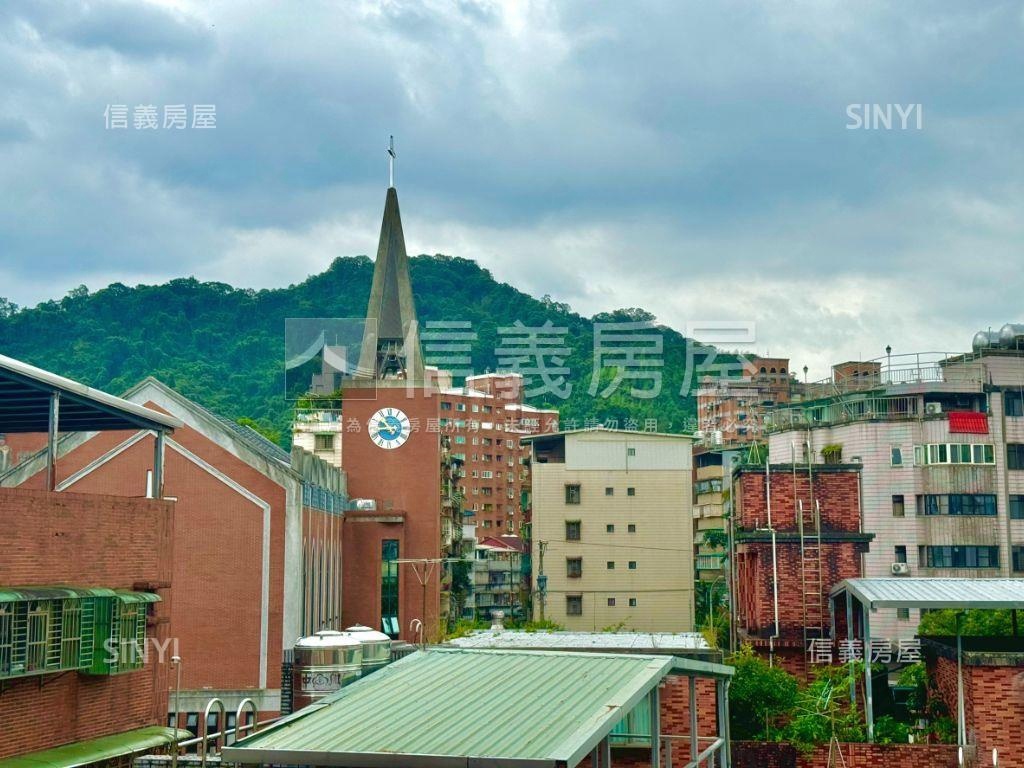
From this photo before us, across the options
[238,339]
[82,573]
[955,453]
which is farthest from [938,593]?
[238,339]

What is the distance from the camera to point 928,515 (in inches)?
1857

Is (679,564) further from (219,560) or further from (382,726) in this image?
(382,726)

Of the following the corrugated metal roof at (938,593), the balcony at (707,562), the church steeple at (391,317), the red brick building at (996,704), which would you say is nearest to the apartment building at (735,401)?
the balcony at (707,562)

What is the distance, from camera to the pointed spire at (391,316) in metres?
66.2

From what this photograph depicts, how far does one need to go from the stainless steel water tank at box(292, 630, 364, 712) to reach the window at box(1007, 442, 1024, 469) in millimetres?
35149

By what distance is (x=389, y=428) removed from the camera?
53.9m

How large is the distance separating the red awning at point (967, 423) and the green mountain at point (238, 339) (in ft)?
129

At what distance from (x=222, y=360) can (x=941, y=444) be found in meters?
80.0

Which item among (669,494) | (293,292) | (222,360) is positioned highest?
(293,292)

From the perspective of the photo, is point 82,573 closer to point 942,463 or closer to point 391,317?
point 942,463

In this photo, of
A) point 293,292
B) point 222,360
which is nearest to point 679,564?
point 222,360

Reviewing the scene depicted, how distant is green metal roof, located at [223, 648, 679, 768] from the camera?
39.5 ft

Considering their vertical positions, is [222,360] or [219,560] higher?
[222,360]

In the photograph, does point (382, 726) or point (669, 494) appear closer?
point (382, 726)
